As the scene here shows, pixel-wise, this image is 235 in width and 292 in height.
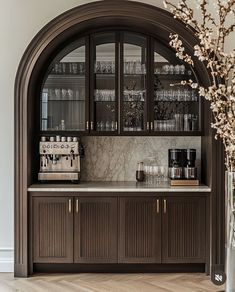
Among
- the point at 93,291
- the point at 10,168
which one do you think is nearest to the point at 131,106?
the point at 10,168

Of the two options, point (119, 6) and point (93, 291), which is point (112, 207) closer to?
point (93, 291)

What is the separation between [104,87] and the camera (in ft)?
16.3

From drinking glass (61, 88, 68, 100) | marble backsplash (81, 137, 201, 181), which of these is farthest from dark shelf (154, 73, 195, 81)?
drinking glass (61, 88, 68, 100)

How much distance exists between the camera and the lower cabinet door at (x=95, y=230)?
4.70 m

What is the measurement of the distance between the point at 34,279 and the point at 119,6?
267cm

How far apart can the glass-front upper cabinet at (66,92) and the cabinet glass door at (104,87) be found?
0.11 metres

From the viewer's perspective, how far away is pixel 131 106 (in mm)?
4980

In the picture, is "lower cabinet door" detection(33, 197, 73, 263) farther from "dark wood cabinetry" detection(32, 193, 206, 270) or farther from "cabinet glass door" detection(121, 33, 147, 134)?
"cabinet glass door" detection(121, 33, 147, 134)

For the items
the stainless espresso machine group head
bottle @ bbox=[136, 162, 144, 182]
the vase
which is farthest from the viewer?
bottle @ bbox=[136, 162, 144, 182]

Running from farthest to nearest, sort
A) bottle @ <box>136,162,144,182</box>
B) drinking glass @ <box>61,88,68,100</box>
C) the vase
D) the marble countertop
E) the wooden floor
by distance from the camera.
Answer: bottle @ <box>136,162,144,182</box> < drinking glass @ <box>61,88,68,100</box> < the marble countertop < the wooden floor < the vase

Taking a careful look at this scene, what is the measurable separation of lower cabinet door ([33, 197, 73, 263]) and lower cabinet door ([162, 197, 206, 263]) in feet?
2.99

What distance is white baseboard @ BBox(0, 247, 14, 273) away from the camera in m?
4.93

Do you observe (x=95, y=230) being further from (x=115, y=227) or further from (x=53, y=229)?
(x=53, y=229)

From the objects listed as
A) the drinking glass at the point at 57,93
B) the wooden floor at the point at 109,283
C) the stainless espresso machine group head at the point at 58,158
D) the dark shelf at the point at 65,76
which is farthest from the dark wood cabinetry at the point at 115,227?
the dark shelf at the point at 65,76
